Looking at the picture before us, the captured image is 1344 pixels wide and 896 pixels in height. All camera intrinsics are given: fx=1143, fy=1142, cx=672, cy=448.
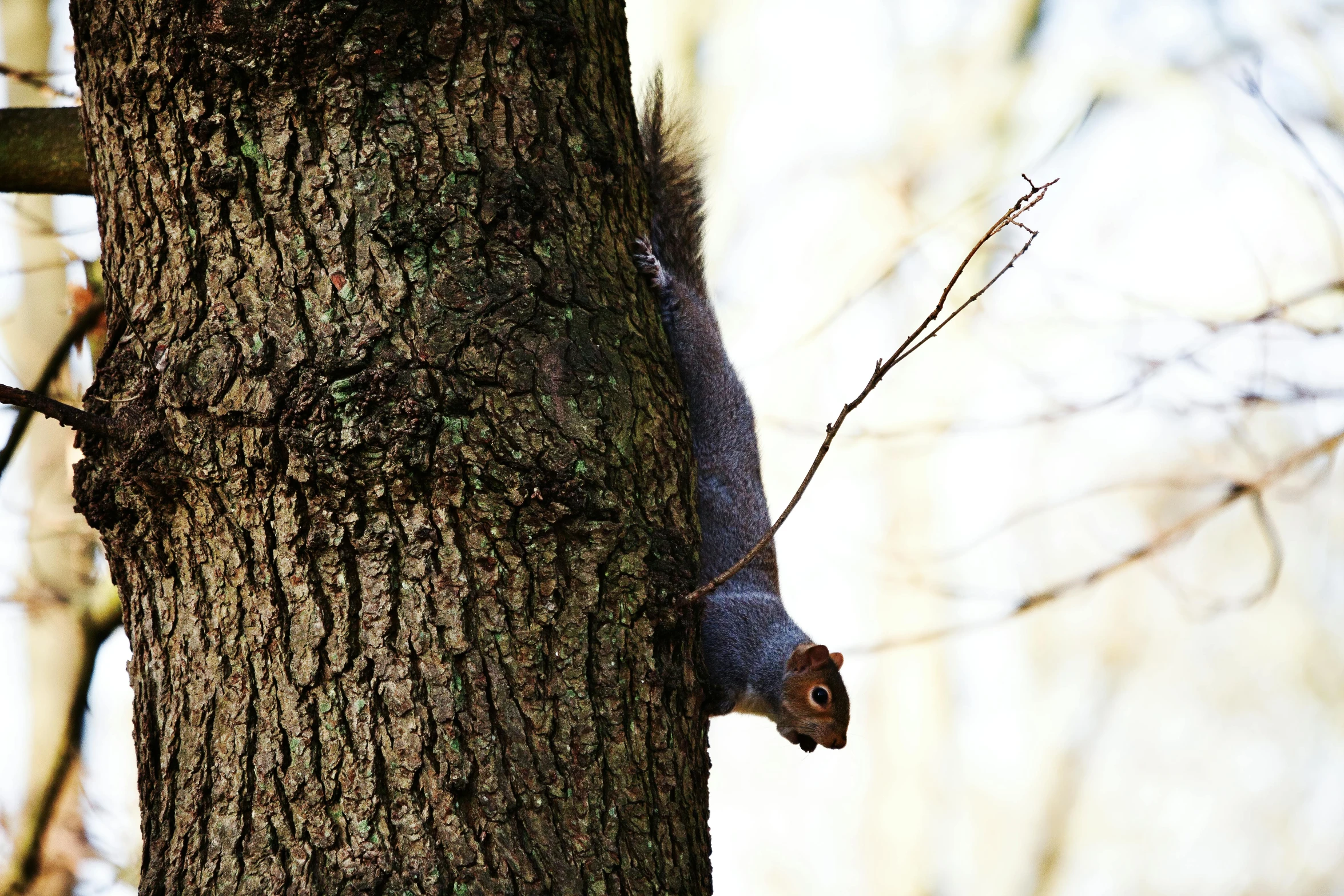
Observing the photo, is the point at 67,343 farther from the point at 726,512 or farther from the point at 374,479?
the point at 374,479

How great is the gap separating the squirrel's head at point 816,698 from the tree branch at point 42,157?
6.44 ft

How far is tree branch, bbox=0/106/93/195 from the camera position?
2.21 m

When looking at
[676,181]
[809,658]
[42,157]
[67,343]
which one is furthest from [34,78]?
[809,658]

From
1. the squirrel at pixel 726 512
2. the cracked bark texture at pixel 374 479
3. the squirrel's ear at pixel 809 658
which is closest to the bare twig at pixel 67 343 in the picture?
the cracked bark texture at pixel 374 479

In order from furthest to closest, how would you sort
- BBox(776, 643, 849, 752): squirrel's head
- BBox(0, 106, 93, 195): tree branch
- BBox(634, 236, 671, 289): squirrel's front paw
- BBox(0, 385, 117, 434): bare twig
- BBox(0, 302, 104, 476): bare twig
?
BBox(776, 643, 849, 752): squirrel's head → BBox(0, 302, 104, 476): bare twig → BBox(0, 106, 93, 195): tree branch → BBox(634, 236, 671, 289): squirrel's front paw → BBox(0, 385, 117, 434): bare twig

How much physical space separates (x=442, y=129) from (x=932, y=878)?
7.93 m

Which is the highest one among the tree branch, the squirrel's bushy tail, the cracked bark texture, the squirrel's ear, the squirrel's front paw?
the squirrel's bushy tail

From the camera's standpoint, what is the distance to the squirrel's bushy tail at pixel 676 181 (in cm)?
299

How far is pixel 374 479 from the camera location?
1.48m

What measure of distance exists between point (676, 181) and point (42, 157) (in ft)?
4.97

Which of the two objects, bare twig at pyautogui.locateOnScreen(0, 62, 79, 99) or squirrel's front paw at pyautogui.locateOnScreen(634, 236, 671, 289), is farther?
bare twig at pyautogui.locateOnScreen(0, 62, 79, 99)

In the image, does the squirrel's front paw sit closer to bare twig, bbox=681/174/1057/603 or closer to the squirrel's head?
bare twig, bbox=681/174/1057/603

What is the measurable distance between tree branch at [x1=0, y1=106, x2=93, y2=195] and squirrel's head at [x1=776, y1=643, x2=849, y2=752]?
1964 mm

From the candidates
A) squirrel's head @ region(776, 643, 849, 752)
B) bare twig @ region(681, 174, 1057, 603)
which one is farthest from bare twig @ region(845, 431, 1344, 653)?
bare twig @ region(681, 174, 1057, 603)
